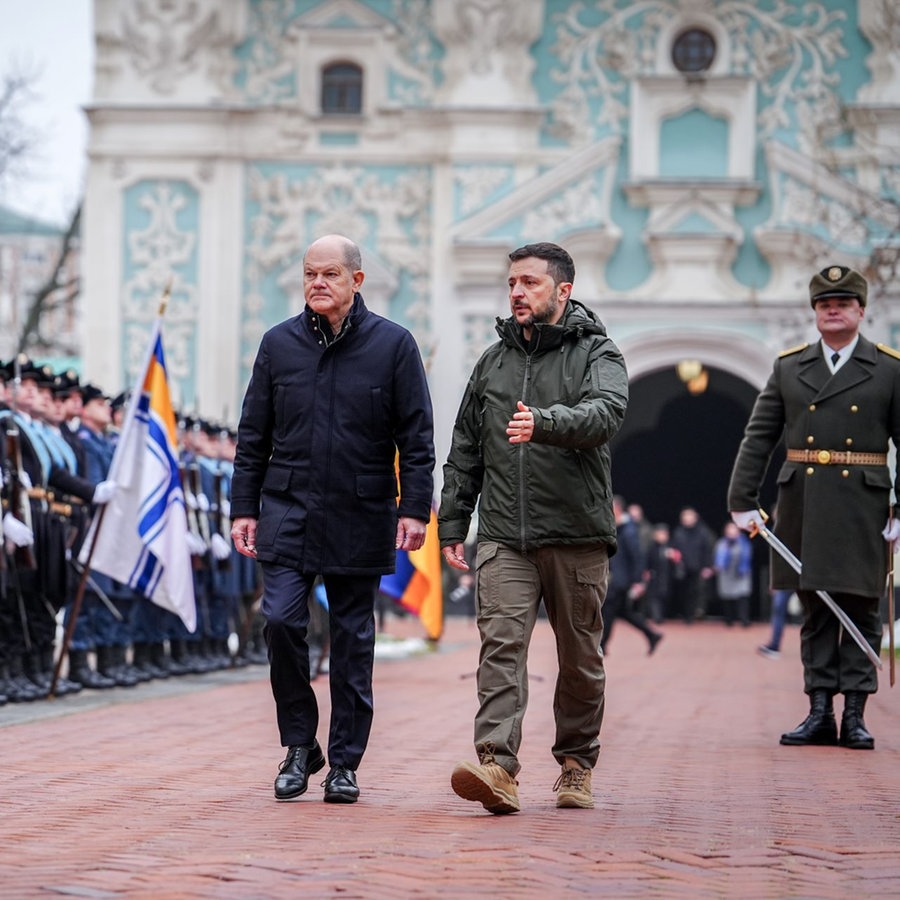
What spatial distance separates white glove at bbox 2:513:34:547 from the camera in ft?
40.4

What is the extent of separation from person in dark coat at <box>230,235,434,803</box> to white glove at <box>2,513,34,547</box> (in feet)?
16.0

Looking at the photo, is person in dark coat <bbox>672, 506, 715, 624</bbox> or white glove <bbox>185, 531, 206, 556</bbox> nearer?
white glove <bbox>185, 531, 206, 556</bbox>

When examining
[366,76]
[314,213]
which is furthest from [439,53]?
[314,213]

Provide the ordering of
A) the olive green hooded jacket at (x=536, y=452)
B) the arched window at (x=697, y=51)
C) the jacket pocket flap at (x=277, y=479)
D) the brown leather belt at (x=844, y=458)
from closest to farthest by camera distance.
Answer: the olive green hooded jacket at (x=536, y=452) < the jacket pocket flap at (x=277, y=479) < the brown leather belt at (x=844, y=458) < the arched window at (x=697, y=51)

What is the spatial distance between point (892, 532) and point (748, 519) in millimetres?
704

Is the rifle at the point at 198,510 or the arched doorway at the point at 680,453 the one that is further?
the arched doorway at the point at 680,453

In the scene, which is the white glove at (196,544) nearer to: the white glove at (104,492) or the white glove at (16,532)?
the white glove at (104,492)

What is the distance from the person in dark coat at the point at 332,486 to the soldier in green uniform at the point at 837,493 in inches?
117

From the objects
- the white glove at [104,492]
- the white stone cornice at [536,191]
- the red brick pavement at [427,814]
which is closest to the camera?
the red brick pavement at [427,814]

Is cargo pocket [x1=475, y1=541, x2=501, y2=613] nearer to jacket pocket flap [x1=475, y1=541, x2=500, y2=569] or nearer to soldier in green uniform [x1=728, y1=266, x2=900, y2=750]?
jacket pocket flap [x1=475, y1=541, x2=500, y2=569]

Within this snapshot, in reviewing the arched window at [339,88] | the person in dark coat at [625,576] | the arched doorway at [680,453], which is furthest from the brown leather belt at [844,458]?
the arched doorway at [680,453]

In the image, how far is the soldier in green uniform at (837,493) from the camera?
1000 centimetres

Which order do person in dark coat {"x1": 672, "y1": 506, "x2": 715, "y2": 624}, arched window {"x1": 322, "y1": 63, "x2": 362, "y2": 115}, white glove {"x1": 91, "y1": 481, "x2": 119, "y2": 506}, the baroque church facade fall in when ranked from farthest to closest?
person in dark coat {"x1": 672, "y1": 506, "x2": 715, "y2": 624} < arched window {"x1": 322, "y1": 63, "x2": 362, "y2": 115} < the baroque church facade < white glove {"x1": 91, "y1": 481, "x2": 119, "y2": 506}

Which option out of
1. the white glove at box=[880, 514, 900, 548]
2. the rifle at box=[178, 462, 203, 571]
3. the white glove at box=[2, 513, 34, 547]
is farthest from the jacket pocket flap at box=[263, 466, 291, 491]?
the rifle at box=[178, 462, 203, 571]
